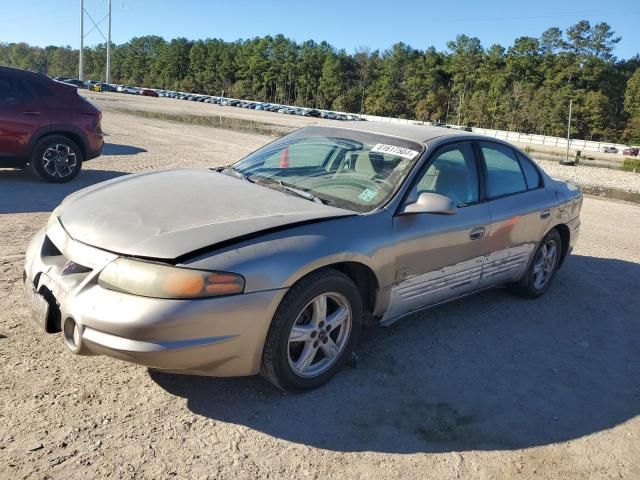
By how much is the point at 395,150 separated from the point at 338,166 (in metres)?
0.44

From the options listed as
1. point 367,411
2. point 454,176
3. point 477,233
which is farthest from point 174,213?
point 477,233

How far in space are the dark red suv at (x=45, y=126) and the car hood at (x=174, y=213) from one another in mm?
5200

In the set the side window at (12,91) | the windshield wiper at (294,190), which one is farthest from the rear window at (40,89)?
the windshield wiper at (294,190)

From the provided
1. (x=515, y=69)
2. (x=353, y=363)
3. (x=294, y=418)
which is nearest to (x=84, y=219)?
(x=294, y=418)

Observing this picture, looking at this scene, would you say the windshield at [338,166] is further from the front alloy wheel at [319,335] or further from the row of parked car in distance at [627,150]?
the row of parked car in distance at [627,150]

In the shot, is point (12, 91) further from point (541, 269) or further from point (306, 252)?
point (541, 269)

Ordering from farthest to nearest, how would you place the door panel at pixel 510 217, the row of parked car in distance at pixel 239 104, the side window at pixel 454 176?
the row of parked car in distance at pixel 239 104 < the door panel at pixel 510 217 < the side window at pixel 454 176

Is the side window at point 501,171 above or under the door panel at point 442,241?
above

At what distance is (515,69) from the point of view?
97.0 metres

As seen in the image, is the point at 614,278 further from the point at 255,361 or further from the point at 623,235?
the point at 255,361

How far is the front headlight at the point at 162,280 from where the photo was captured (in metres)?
2.70

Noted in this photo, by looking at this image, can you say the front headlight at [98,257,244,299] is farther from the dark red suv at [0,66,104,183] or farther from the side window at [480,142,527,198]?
the dark red suv at [0,66,104,183]

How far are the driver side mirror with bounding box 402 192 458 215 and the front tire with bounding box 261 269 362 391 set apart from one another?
671 mm

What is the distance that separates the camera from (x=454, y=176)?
14.0 feet
